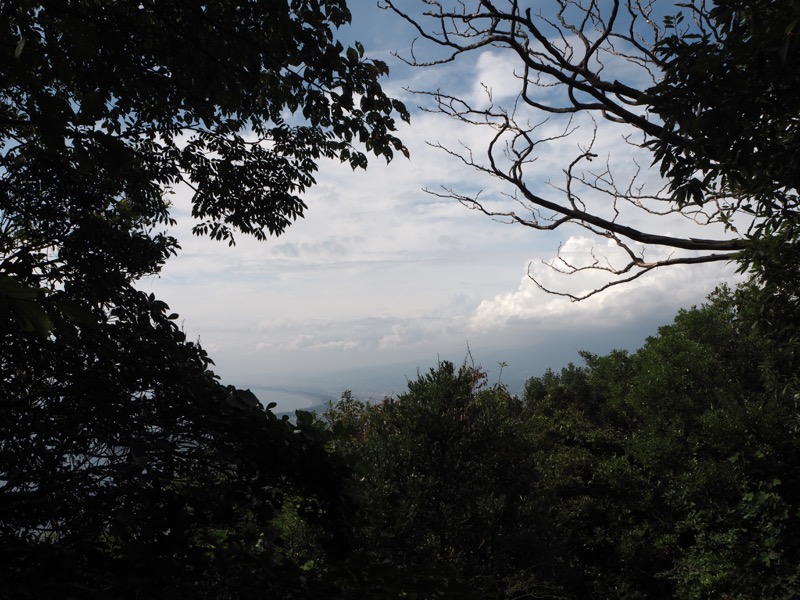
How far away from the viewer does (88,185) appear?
16.0 feet

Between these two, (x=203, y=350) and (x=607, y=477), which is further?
(x=607, y=477)

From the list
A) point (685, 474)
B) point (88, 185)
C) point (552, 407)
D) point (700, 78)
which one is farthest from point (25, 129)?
point (552, 407)

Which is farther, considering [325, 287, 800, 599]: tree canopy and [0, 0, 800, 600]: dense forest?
[325, 287, 800, 599]: tree canopy

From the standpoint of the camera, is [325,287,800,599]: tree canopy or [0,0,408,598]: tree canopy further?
[325,287,800,599]: tree canopy

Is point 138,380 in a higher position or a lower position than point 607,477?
higher

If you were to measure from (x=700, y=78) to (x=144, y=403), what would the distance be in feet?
16.9

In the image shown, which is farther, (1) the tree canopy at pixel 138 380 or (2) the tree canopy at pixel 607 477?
(2) the tree canopy at pixel 607 477

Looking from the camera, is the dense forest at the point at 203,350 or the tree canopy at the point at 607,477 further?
the tree canopy at the point at 607,477

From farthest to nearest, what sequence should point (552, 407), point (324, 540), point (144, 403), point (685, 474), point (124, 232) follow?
point (552, 407) < point (685, 474) < point (124, 232) < point (324, 540) < point (144, 403)

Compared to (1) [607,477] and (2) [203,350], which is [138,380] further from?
(1) [607,477]

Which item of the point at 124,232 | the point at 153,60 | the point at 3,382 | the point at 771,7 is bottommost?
the point at 3,382

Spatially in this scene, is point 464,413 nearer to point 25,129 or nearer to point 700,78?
point 700,78

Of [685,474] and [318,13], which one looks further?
[685,474]

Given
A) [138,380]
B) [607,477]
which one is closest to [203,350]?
[138,380]
